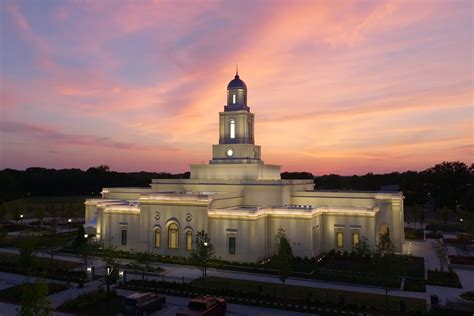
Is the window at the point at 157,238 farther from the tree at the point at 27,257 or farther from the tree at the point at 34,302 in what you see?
the tree at the point at 34,302

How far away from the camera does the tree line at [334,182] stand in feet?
292

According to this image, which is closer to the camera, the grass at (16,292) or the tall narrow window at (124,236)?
the grass at (16,292)

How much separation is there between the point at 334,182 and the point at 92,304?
440 ft

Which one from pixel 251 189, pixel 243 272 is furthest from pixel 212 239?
pixel 251 189

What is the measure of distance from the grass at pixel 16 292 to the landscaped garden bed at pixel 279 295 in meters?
5.47

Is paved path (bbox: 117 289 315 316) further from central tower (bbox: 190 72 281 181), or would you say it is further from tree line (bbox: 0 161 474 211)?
tree line (bbox: 0 161 474 211)

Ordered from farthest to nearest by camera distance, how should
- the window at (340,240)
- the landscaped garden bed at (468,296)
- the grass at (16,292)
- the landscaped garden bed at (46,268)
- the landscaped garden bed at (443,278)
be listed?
the window at (340,240)
the landscaped garden bed at (46,268)
the landscaped garden bed at (443,278)
the grass at (16,292)
the landscaped garden bed at (468,296)

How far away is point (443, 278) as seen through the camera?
33.5 m

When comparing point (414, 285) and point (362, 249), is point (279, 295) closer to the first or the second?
point (414, 285)

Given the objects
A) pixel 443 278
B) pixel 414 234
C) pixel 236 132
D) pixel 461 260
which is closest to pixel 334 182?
pixel 414 234

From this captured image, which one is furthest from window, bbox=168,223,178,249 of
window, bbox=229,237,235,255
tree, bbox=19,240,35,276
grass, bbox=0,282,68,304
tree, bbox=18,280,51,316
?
tree, bbox=18,280,51,316

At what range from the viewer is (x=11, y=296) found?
28734mm

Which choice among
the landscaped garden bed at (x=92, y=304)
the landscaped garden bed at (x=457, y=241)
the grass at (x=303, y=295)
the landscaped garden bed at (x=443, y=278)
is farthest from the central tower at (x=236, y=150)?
the landscaped garden bed at (x=92, y=304)

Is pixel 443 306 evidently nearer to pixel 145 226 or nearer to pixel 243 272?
pixel 243 272
